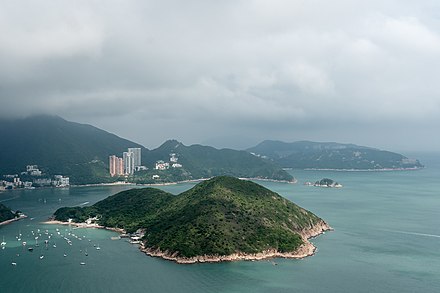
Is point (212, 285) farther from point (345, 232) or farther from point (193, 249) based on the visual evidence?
point (345, 232)

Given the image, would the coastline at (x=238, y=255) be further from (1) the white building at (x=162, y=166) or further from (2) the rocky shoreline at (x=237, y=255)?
(1) the white building at (x=162, y=166)

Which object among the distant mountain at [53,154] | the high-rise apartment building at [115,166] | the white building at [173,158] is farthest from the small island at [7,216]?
the white building at [173,158]

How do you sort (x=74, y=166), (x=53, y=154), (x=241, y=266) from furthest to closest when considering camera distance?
1. (x=53, y=154)
2. (x=74, y=166)
3. (x=241, y=266)

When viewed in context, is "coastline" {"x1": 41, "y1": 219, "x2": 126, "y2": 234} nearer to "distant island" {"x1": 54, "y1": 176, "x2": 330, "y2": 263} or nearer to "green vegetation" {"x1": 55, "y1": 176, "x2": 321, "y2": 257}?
"distant island" {"x1": 54, "y1": 176, "x2": 330, "y2": 263}

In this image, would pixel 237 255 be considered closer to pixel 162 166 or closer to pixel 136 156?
pixel 162 166

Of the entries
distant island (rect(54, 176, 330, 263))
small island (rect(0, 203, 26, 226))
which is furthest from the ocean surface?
small island (rect(0, 203, 26, 226))

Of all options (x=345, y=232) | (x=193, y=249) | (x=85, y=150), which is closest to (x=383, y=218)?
(x=345, y=232)

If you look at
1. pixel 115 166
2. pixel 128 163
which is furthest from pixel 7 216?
pixel 128 163

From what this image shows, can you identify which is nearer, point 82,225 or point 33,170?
point 82,225
